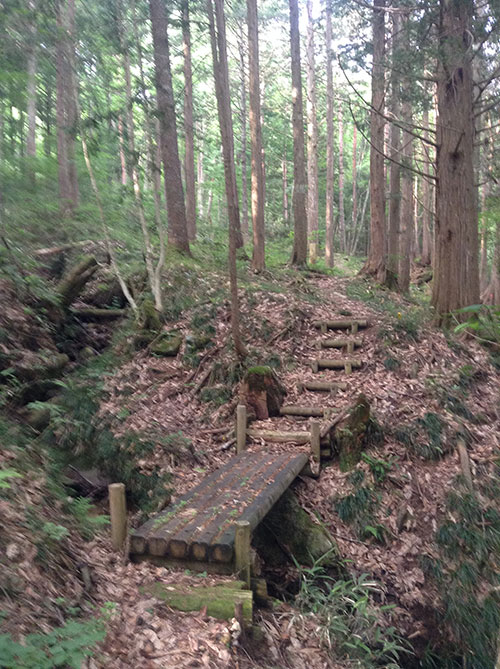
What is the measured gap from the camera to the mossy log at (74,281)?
9922 millimetres

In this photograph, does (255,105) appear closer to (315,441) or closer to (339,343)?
(339,343)

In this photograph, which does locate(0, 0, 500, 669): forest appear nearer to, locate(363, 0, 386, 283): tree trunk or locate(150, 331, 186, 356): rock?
locate(150, 331, 186, 356): rock

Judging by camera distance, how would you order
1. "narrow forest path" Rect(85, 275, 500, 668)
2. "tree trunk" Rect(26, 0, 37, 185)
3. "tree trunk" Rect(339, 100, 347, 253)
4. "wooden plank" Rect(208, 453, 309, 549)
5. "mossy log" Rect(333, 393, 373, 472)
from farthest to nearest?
"tree trunk" Rect(339, 100, 347, 253)
"tree trunk" Rect(26, 0, 37, 185)
"mossy log" Rect(333, 393, 373, 472)
"wooden plank" Rect(208, 453, 309, 549)
"narrow forest path" Rect(85, 275, 500, 668)

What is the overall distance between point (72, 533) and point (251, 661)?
211 centimetres

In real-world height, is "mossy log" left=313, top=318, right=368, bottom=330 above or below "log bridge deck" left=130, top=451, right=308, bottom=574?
above

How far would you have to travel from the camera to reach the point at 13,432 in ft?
21.4

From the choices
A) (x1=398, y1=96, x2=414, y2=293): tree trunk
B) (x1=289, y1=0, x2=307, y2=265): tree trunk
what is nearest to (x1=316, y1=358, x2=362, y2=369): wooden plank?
(x1=289, y1=0, x2=307, y2=265): tree trunk

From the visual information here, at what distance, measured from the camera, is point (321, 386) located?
9.33m

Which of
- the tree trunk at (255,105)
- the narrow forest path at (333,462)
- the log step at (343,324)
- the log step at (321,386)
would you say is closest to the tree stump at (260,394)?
the narrow forest path at (333,462)

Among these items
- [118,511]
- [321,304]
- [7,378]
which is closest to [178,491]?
[118,511]

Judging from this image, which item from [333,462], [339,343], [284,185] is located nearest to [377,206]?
[339,343]

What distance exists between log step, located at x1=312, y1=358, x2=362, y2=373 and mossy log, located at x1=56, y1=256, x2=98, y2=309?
16.0 feet

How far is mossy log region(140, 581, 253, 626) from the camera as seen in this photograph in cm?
429

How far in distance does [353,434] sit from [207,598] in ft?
12.6
